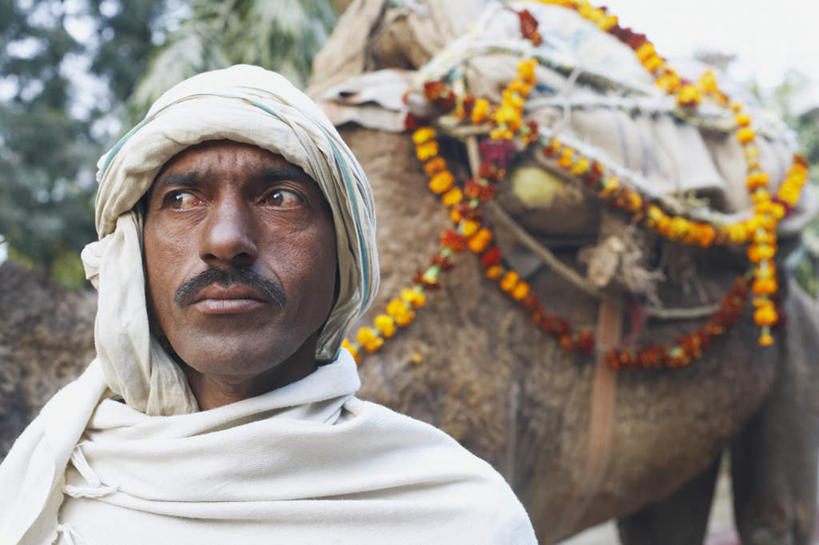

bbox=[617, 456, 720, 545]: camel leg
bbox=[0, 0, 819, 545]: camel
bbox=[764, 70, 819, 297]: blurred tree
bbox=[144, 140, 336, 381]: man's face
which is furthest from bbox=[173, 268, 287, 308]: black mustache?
bbox=[764, 70, 819, 297]: blurred tree

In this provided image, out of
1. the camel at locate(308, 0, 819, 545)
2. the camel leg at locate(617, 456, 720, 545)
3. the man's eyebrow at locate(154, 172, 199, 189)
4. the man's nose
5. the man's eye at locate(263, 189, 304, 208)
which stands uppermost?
the man's eyebrow at locate(154, 172, 199, 189)

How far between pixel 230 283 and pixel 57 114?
909 cm

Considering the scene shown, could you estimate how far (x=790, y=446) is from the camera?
4301mm

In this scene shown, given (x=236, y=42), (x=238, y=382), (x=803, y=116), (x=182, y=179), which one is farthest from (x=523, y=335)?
(x=803, y=116)

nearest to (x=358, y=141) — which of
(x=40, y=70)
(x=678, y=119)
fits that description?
(x=678, y=119)

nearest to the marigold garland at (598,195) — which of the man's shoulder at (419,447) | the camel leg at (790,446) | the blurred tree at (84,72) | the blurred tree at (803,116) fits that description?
the camel leg at (790,446)

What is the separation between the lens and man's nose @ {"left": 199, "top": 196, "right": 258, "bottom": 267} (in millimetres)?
1459

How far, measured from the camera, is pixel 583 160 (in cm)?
290

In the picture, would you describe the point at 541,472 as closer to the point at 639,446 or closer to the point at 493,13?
the point at 639,446

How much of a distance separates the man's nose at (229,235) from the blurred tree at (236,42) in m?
5.59

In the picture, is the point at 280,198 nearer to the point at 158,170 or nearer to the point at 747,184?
the point at 158,170

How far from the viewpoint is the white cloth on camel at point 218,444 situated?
1.48 meters

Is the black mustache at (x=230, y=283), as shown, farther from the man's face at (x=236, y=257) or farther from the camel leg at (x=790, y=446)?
the camel leg at (x=790, y=446)

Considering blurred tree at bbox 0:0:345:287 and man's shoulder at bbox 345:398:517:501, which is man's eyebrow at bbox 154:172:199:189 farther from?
blurred tree at bbox 0:0:345:287
